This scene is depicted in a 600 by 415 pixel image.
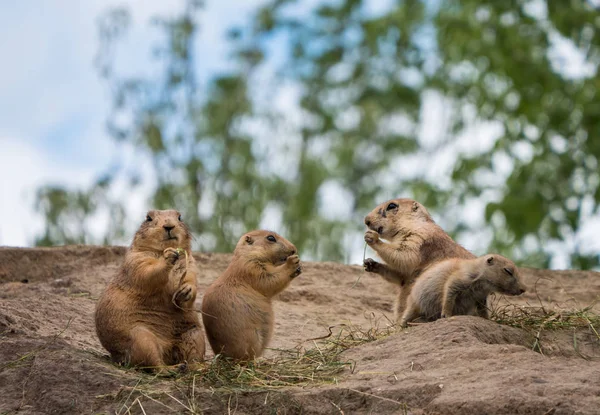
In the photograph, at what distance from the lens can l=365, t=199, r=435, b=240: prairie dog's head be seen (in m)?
9.51

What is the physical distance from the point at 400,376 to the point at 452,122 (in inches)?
1072

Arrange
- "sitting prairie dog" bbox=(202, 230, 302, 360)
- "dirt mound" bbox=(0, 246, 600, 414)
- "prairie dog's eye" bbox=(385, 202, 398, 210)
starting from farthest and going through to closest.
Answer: "prairie dog's eye" bbox=(385, 202, 398, 210) < "sitting prairie dog" bbox=(202, 230, 302, 360) < "dirt mound" bbox=(0, 246, 600, 414)

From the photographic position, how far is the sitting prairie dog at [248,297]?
793 centimetres

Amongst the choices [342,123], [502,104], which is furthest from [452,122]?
[502,104]

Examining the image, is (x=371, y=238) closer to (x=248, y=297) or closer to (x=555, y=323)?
(x=248, y=297)

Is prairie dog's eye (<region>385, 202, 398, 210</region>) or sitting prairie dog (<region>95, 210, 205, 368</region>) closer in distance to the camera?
sitting prairie dog (<region>95, 210, 205, 368</region>)

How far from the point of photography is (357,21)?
1444 inches

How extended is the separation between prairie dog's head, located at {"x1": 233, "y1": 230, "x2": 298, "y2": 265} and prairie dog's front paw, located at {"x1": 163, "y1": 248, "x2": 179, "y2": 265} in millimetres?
834

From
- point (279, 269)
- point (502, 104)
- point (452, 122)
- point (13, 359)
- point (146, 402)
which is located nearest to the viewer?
point (146, 402)

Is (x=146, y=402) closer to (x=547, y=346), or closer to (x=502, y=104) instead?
(x=547, y=346)

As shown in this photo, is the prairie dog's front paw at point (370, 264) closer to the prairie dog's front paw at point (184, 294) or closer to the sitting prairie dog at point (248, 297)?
the sitting prairie dog at point (248, 297)

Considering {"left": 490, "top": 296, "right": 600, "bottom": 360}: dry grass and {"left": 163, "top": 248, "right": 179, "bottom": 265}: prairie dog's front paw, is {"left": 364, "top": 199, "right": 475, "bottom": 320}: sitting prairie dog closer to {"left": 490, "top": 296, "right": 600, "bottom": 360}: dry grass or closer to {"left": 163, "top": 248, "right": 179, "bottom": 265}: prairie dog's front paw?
{"left": 490, "top": 296, "right": 600, "bottom": 360}: dry grass

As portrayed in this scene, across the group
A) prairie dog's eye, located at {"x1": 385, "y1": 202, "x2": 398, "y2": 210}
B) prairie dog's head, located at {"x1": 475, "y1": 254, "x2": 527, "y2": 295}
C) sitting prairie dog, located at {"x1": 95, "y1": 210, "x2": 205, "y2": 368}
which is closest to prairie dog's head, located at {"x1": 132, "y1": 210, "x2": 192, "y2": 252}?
sitting prairie dog, located at {"x1": 95, "y1": 210, "x2": 205, "y2": 368}

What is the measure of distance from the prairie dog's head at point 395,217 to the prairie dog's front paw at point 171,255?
259 cm
